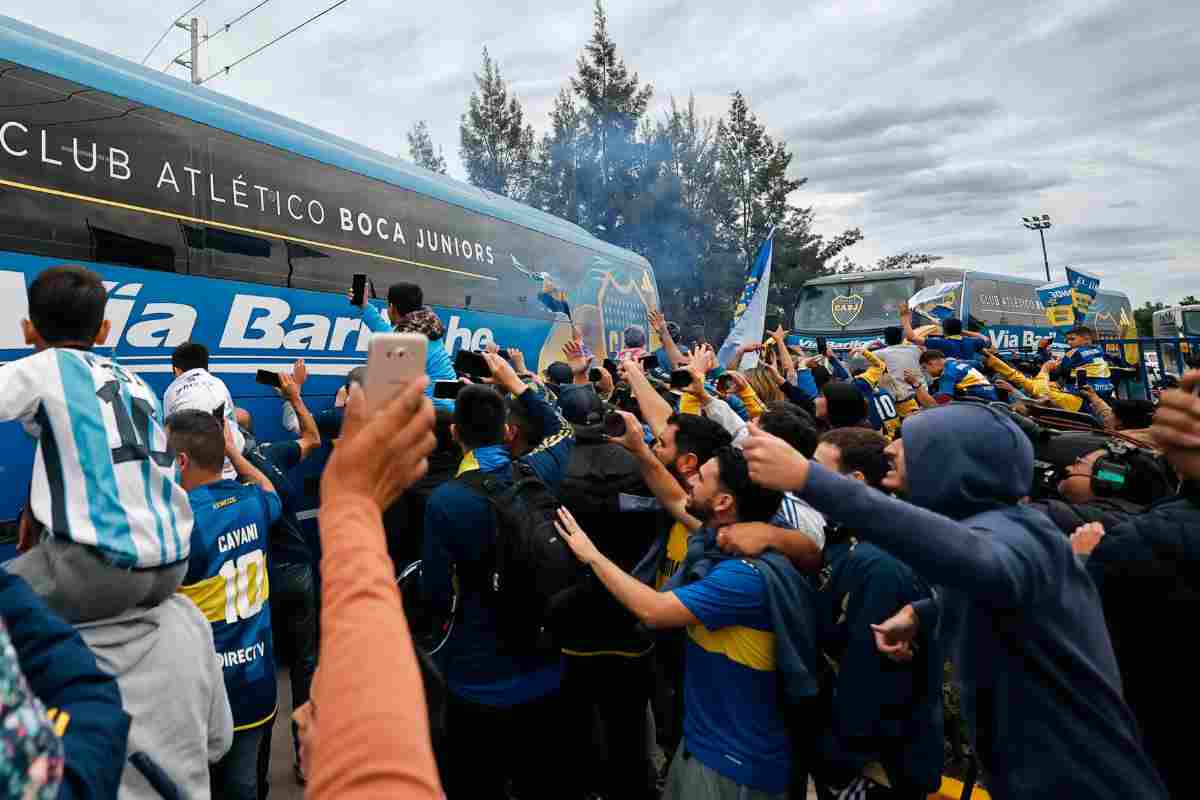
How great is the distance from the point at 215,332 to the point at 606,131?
29.8m

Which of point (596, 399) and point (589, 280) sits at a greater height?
point (589, 280)

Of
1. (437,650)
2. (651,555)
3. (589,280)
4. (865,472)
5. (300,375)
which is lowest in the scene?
(437,650)

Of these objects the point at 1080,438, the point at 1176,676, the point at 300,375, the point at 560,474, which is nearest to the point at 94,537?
the point at 560,474

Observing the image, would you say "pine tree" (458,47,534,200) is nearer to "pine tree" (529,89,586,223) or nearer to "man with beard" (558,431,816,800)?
"pine tree" (529,89,586,223)

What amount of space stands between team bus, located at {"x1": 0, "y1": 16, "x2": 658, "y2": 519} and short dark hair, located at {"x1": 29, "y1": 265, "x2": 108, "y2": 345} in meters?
2.32

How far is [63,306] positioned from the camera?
215 cm

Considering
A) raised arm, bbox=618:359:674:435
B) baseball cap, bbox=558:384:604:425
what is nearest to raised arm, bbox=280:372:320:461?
baseball cap, bbox=558:384:604:425

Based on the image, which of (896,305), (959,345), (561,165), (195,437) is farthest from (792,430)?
(561,165)

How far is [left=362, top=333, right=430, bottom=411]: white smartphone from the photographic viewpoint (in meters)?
1.03

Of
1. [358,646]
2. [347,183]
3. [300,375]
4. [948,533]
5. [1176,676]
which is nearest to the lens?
[358,646]

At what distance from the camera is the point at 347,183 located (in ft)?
21.3

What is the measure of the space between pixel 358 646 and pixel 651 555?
2.51 meters

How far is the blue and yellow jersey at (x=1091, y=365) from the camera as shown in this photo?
29.1ft

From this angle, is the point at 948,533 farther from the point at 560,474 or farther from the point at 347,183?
the point at 347,183
